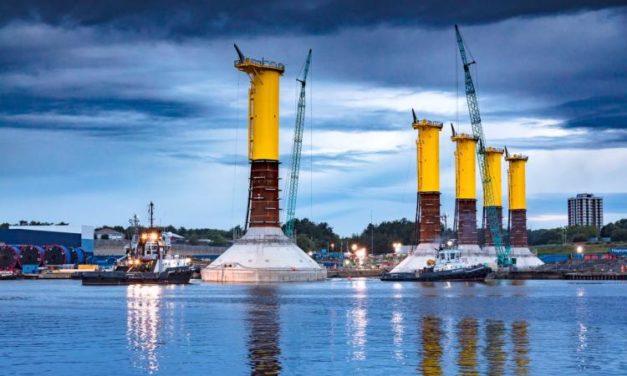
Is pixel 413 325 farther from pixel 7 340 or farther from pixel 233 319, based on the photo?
pixel 7 340

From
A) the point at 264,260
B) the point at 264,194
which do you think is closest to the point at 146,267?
the point at 264,260

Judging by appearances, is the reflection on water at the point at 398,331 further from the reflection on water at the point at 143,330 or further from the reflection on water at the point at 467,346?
the reflection on water at the point at 143,330

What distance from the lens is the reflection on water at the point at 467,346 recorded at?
57.0 metres

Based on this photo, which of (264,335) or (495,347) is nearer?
(495,347)

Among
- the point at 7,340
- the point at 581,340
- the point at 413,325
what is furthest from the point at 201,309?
the point at 581,340

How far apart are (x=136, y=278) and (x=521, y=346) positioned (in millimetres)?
114841

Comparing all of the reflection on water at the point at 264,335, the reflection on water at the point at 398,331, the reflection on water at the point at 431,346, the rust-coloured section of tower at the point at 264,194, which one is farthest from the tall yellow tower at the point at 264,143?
the reflection on water at the point at 431,346

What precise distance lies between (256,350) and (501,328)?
25134 mm

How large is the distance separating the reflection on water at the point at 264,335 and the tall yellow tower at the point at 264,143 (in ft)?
173

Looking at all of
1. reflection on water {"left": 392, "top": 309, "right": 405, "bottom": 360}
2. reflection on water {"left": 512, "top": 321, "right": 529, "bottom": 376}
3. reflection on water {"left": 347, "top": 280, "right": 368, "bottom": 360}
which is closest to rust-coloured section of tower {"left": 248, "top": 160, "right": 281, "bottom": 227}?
reflection on water {"left": 347, "top": 280, "right": 368, "bottom": 360}

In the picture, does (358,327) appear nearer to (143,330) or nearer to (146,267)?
(143,330)

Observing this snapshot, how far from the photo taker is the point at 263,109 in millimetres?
183000

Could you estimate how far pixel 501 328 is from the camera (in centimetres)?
8212

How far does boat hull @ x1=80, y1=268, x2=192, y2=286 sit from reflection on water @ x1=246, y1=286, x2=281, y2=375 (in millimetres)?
46611
